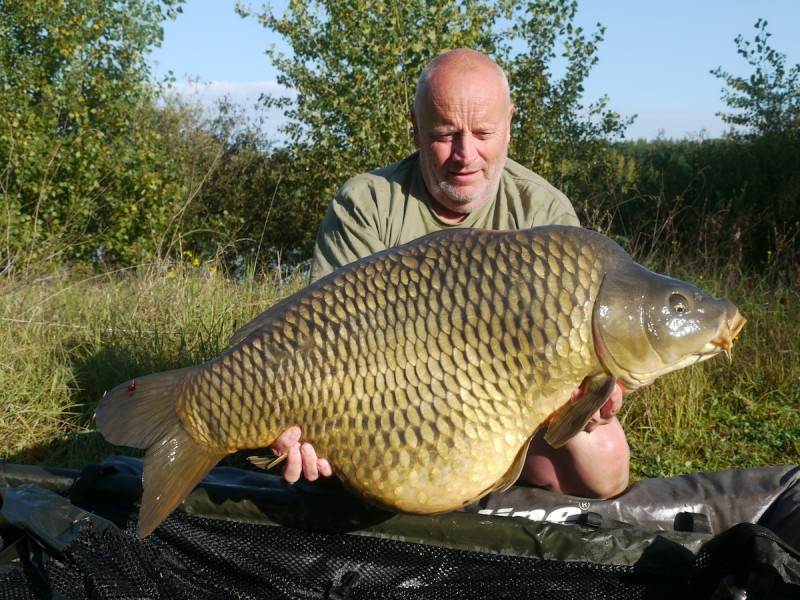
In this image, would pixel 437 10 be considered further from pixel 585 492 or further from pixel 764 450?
pixel 585 492

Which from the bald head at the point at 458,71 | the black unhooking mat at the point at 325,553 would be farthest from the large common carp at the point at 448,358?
the bald head at the point at 458,71

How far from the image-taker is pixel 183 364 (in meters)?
3.03

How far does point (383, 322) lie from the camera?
1489 millimetres

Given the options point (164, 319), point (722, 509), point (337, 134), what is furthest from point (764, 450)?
point (337, 134)

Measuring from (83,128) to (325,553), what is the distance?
5.15m

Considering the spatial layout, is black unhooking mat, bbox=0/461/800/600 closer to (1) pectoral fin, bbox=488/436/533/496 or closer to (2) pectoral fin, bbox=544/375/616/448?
(1) pectoral fin, bbox=488/436/533/496

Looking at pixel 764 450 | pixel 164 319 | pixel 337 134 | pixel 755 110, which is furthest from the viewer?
pixel 755 110

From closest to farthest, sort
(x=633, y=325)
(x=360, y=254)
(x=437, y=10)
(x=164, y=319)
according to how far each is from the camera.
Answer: (x=633, y=325), (x=360, y=254), (x=164, y=319), (x=437, y=10)

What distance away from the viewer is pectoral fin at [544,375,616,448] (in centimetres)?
146

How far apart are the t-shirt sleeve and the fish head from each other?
2.94 feet

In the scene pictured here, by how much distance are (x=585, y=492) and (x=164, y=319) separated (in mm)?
1979

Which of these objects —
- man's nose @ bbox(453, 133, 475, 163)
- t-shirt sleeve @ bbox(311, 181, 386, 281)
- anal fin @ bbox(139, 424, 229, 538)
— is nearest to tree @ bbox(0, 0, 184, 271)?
t-shirt sleeve @ bbox(311, 181, 386, 281)

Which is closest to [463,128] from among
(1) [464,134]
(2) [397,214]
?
(1) [464,134]

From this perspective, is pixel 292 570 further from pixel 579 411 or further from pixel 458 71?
pixel 458 71
